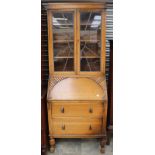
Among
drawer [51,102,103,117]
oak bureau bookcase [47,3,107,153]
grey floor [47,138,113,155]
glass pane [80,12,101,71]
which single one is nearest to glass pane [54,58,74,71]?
oak bureau bookcase [47,3,107,153]

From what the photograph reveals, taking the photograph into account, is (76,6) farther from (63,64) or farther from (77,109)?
(77,109)

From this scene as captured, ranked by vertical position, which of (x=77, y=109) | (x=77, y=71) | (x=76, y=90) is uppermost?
(x=77, y=71)

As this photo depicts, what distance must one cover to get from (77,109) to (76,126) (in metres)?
0.18

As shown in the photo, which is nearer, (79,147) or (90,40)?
(90,40)

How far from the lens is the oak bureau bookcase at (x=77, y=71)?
212 centimetres

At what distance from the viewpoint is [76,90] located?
7.07 feet

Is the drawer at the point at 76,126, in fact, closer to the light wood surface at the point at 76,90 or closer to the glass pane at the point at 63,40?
the light wood surface at the point at 76,90

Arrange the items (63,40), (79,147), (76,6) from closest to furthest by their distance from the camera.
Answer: (76,6) → (63,40) → (79,147)

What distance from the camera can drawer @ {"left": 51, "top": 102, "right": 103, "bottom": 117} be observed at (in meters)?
2.14

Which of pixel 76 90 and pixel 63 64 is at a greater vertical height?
pixel 63 64

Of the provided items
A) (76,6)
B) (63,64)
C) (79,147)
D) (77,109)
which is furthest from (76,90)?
(76,6)
